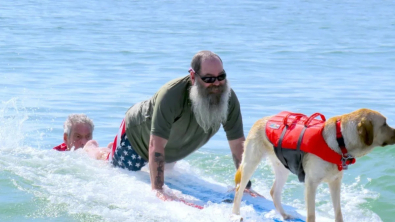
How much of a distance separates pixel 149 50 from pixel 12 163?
15.3m

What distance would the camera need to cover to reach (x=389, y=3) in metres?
43.7

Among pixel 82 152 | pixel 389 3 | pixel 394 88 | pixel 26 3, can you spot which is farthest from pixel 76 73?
pixel 389 3

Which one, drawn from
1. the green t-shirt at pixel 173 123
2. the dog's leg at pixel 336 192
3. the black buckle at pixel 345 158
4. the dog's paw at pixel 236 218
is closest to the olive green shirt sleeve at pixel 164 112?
the green t-shirt at pixel 173 123

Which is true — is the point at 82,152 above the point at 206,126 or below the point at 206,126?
below

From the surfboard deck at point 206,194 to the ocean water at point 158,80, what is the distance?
22cm

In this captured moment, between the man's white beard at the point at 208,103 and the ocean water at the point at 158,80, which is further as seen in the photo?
the ocean water at the point at 158,80

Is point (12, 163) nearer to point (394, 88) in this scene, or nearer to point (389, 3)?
point (394, 88)

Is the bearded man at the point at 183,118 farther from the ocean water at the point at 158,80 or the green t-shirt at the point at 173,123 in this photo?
the ocean water at the point at 158,80

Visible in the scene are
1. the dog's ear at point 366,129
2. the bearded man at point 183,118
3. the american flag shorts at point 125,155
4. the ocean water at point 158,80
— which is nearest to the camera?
the dog's ear at point 366,129

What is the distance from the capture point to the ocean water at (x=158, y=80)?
815 centimetres

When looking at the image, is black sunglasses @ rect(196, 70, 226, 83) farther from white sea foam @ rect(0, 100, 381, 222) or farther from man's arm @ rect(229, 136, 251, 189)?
white sea foam @ rect(0, 100, 381, 222)

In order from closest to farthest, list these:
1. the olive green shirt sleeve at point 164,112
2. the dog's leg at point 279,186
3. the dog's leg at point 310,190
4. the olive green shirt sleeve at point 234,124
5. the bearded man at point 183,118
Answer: the dog's leg at point 310,190, the dog's leg at point 279,186, the bearded man at point 183,118, the olive green shirt sleeve at point 164,112, the olive green shirt sleeve at point 234,124

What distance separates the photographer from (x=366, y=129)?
598 cm

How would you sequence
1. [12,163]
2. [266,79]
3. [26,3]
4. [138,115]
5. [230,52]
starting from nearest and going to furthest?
1. [138,115]
2. [12,163]
3. [266,79]
4. [230,52]
5. [26,3]
